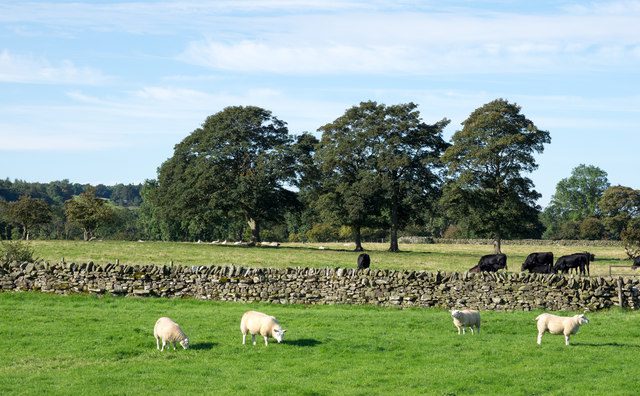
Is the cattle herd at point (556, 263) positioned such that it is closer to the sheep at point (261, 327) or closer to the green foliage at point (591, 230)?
the sheep at point (261, 327)

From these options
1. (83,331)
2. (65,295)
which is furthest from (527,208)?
(83,331)

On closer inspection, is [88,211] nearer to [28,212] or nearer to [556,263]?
[28,212]

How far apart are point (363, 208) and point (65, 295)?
40.1 metres

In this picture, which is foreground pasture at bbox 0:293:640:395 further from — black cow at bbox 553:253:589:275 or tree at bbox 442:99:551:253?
tree at bbox 442:99:551:253

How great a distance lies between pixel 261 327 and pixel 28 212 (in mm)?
55700

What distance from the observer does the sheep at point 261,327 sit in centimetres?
1711

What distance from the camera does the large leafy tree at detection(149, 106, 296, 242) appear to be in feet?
218

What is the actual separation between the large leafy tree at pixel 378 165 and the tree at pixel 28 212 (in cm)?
2431

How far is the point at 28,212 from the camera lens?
222 feet

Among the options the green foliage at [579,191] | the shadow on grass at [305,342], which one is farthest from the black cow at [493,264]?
the green foliage at [579,191]

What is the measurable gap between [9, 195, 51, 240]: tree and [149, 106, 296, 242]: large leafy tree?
10316 mm

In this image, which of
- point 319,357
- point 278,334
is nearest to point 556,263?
point 278,334

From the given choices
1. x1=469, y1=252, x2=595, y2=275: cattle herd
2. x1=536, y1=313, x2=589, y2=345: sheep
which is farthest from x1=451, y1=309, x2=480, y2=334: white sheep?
x1=469, y1=252, x2=595, y2=275: cattle herd

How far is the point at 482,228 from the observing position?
199 feet
